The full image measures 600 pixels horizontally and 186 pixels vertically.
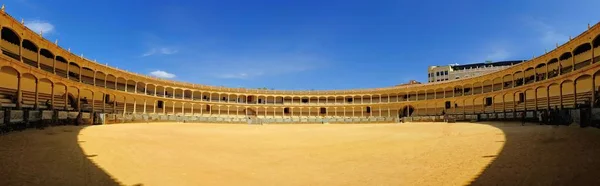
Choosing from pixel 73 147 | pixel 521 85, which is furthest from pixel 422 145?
pixel 521 85

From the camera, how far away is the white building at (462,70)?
89875 mm

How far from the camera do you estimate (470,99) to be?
193 feet

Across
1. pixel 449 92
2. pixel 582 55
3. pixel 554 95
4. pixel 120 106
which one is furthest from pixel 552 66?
pixel 120 106

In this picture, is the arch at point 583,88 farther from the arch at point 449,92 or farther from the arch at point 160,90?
the arch at point 160,90

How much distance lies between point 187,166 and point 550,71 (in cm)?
4558

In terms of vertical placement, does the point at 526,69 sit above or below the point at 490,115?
above

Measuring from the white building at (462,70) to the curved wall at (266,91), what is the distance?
98.2 ft

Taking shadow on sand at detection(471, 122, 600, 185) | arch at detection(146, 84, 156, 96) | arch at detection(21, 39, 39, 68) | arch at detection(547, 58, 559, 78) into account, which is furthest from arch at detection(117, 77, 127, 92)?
arch at detection(547, 58, 559, 78)

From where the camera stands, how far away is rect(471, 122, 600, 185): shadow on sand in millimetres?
8878

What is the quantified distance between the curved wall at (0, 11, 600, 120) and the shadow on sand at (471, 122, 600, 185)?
20.7 metres

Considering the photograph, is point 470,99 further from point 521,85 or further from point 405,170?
point 405,170

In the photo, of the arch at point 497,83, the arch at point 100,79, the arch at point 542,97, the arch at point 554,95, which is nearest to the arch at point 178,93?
the arch at point 100,79

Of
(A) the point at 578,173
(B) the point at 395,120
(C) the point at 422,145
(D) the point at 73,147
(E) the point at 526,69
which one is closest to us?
(A) the point at 578,173

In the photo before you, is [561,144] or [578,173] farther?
[561,144]
